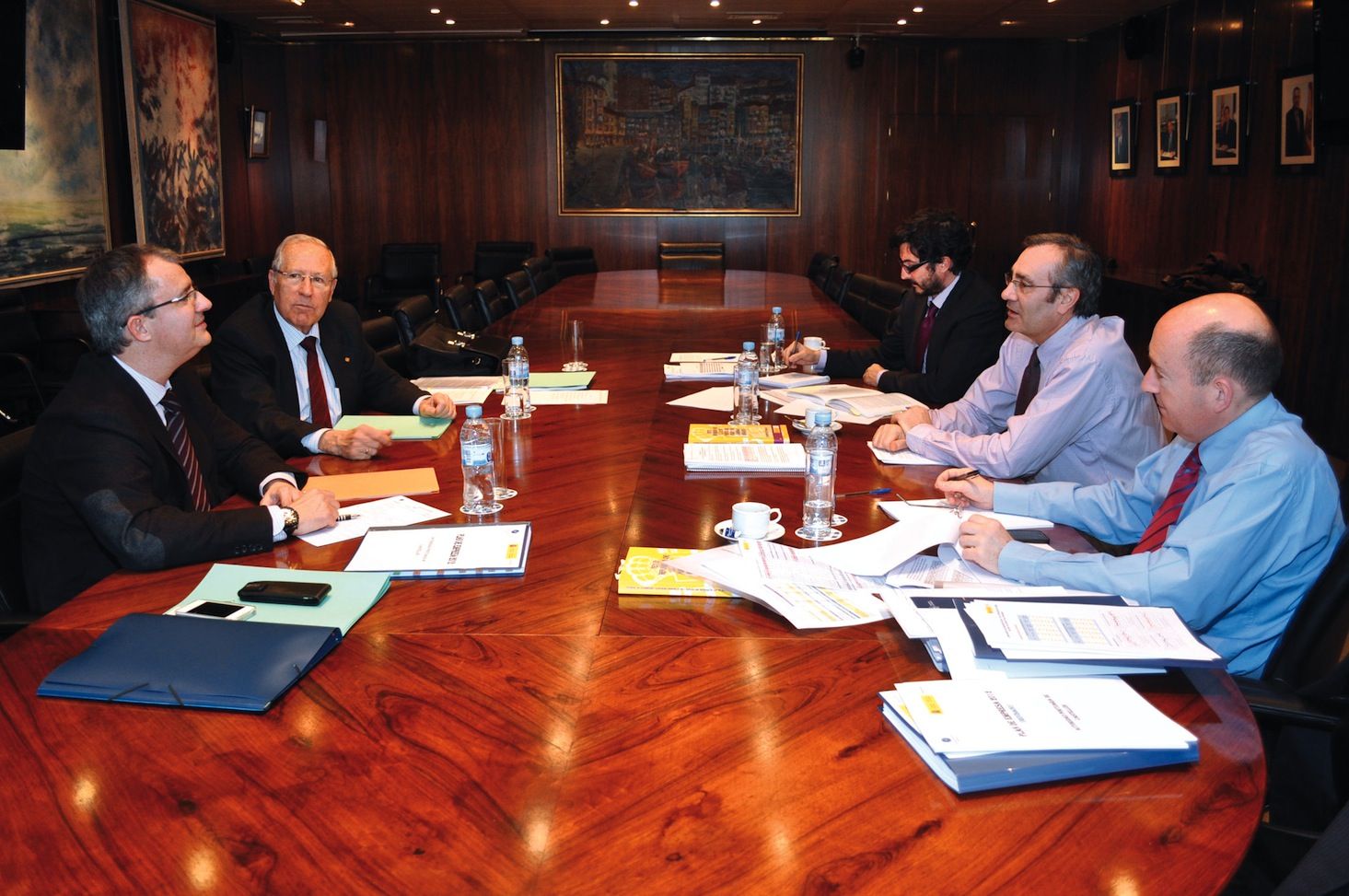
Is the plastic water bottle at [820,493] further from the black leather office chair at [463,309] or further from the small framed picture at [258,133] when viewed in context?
the small framed picture at [258,133]

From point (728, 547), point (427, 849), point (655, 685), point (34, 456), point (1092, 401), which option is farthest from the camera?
point (1092, 401)

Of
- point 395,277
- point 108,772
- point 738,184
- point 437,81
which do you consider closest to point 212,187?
point 395,277

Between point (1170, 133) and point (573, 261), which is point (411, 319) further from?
point (1170, 133)

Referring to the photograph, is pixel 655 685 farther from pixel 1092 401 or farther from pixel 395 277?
pixel 395 277

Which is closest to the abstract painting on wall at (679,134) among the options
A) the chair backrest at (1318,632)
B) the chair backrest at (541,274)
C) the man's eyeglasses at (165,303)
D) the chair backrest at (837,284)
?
the chair backrest at (541,274)

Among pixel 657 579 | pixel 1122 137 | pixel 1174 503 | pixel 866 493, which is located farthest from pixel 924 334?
pixel 1122 137

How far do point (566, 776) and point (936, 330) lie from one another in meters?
3.29

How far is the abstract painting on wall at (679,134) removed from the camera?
10.6 m

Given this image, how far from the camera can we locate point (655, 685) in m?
1.65

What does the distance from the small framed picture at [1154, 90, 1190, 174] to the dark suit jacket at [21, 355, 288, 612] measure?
26.4 ft

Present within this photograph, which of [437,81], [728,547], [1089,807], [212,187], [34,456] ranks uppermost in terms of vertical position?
[437,81]

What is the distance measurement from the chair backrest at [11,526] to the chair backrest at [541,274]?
5.23 metres

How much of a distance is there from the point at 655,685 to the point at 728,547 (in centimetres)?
52

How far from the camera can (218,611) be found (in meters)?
1.88
